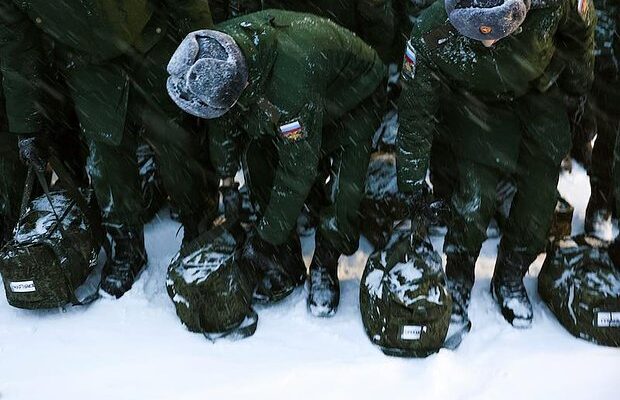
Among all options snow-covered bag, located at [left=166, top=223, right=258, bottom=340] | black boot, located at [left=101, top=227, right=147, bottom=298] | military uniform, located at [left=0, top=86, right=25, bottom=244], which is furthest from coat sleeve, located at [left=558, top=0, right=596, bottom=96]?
military uniform, located at [left=0, top=86, right=25, bottom=244]

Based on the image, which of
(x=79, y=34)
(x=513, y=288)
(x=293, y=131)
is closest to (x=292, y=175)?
(x=293, y=131)

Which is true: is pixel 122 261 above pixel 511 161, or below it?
below

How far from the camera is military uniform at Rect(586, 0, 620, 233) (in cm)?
269

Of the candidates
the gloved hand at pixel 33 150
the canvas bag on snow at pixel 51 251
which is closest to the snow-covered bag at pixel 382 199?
the canvas bag on snow at pixel 51 251

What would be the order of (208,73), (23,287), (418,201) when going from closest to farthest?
(208,73)
(418,201)
(23,287)

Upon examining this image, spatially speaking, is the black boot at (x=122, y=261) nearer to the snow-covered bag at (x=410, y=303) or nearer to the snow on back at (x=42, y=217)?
the snow on back at (x=42, y=217)

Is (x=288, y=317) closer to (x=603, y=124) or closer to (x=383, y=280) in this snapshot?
(x=383, y=280)

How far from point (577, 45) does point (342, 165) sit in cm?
101

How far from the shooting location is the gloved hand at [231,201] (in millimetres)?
2559

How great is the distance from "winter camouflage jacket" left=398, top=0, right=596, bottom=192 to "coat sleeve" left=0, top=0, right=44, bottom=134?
5.17 ft

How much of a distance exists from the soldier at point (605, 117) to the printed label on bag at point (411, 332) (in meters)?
1.01

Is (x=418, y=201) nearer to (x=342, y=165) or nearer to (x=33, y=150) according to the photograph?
(x=342, y=165)

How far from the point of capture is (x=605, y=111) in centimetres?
288

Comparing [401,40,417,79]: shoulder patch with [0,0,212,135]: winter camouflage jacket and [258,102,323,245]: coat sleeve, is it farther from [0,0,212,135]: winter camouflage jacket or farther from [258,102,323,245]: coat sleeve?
[0,0,212,135]: winter camouflage jacket
